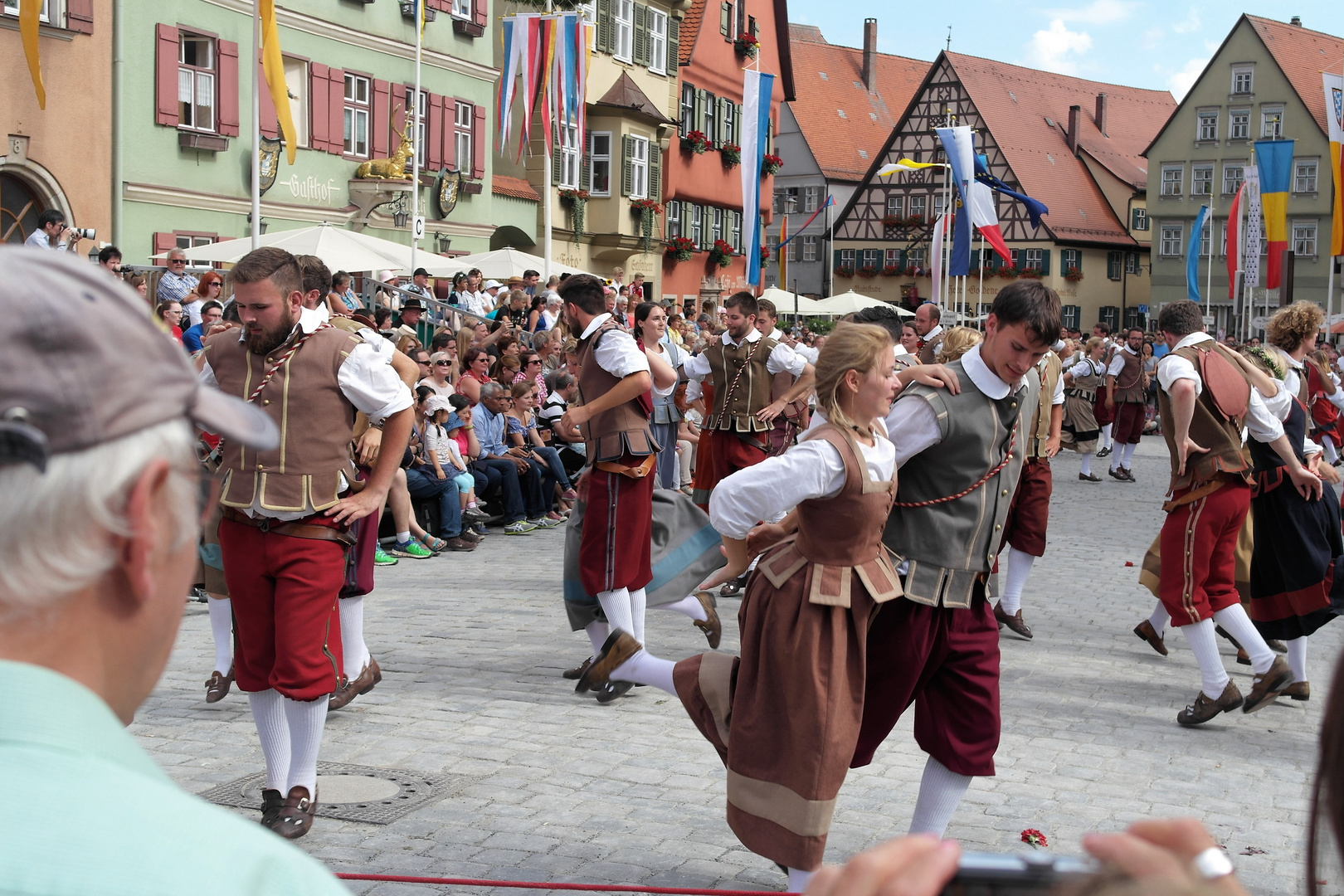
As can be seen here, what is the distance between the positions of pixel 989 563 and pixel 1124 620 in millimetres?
5567

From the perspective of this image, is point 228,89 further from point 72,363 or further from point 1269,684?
point 72,363

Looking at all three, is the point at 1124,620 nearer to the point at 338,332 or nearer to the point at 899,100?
the point at 338,332

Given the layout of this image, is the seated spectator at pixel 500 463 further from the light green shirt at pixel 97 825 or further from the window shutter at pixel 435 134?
the window shutter at pixel 435 134

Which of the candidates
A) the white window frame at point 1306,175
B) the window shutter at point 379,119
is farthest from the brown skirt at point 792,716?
the white window frame at point 1306,175

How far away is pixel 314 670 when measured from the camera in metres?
5.14

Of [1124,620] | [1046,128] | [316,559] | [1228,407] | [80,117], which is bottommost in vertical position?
[1124,620]

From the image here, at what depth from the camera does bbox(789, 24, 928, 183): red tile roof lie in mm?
64750

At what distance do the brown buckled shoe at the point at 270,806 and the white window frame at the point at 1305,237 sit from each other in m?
63.0

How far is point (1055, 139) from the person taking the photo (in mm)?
67062

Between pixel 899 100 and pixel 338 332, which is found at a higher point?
pixel 899 100

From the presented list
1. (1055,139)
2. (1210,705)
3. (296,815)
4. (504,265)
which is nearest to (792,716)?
(296,815)

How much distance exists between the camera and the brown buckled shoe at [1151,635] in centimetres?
845

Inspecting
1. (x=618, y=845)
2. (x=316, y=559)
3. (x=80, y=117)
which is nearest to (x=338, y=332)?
(x=316, y=559)

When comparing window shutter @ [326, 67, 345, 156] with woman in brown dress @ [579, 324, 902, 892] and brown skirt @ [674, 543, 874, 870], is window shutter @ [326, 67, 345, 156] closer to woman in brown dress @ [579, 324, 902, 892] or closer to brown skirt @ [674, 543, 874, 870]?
woman in brown dress @ [579, 324, 902, 892]
